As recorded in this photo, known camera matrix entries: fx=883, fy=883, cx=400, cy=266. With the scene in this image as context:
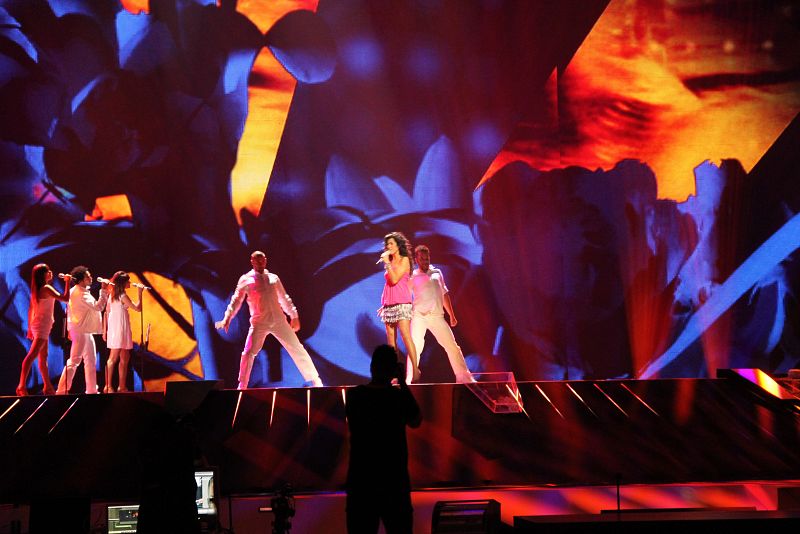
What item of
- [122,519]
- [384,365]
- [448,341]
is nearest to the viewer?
[384,365]

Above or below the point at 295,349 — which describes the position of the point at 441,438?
below

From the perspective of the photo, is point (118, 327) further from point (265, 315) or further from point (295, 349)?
point (295, 349)

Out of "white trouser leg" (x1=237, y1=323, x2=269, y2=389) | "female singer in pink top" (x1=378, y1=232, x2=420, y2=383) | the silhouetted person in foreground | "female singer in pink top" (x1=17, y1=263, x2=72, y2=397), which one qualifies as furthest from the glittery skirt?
the silhouetted person in foreground

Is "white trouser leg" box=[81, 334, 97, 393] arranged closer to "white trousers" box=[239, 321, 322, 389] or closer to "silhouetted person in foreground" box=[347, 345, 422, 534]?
"white trousers" box=[239, 321, 322, 389]

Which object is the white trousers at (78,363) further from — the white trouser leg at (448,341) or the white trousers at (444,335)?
the white trouser leg at (448,341)

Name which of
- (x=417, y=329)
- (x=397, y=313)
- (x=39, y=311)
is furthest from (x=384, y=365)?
(x=39, y=311)

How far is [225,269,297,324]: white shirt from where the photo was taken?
32.8 ft

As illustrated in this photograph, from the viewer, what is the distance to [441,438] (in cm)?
766

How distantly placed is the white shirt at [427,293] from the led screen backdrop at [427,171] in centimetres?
195

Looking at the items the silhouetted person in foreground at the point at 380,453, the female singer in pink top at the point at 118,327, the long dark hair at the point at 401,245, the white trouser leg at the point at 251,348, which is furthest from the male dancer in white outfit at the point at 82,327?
the silhouetted person in foreground at the point at 380,453

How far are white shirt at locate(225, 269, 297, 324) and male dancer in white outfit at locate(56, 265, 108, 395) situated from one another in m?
1.52

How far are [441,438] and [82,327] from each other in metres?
4.62

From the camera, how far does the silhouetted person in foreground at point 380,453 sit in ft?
15.5

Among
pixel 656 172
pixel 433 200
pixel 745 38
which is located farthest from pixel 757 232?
pixel 433 200
